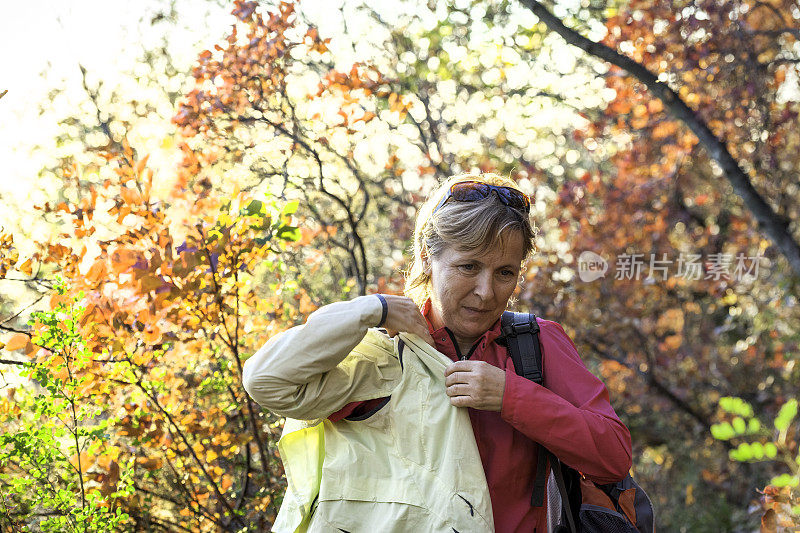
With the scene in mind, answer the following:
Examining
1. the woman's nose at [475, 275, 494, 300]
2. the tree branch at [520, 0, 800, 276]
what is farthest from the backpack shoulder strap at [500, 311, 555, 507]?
the tree branch at [520, 0, 800, 276]

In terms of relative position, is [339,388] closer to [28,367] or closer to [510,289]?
[510,289]

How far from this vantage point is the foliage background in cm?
280

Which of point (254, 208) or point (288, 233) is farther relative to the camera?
point (288, 233)

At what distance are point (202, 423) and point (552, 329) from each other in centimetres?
171

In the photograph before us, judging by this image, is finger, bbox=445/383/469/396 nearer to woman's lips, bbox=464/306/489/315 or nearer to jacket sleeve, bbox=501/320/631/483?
jacket sleeve, bbox=501/320/631/483

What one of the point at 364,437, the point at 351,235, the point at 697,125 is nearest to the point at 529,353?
the point at 364,437

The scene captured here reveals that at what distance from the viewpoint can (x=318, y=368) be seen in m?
1.83

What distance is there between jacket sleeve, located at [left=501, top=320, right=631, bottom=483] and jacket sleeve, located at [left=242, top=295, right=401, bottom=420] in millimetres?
319

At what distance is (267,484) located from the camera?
3209 mm

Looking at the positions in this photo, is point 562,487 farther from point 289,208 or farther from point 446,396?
point 289,208

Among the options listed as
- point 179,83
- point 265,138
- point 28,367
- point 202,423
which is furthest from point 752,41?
point 28,367

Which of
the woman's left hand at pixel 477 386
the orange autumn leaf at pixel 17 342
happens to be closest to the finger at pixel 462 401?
the woman's left hand at pixel 477 386

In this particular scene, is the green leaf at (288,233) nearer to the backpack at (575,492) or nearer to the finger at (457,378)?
the backpack at (575,492)

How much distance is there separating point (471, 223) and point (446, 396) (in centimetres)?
45
